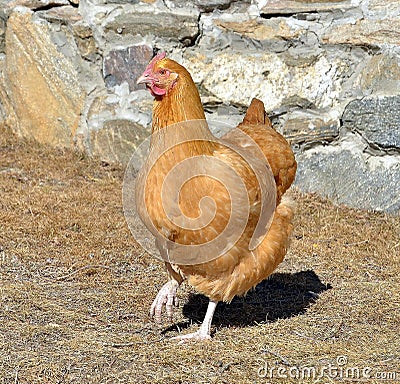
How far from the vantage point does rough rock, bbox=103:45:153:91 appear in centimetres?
669

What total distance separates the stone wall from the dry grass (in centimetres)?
54

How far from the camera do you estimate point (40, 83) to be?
728 centimetres

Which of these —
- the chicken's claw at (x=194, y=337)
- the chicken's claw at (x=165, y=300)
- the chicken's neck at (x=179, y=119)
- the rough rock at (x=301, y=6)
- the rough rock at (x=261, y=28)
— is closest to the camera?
the chicken's neck at (x=179, y=119)

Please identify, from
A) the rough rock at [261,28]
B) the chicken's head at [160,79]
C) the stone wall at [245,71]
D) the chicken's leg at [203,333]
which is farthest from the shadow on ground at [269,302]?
the rough rock at [261,28]

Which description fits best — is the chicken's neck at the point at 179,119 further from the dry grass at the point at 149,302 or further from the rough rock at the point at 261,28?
the rough rock at the point at 261,28

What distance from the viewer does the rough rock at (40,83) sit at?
23.4 feet

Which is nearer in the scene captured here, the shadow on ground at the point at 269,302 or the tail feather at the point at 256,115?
the shadow on ground at the point at 269,302

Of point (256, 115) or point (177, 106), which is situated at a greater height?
point (256, 115)

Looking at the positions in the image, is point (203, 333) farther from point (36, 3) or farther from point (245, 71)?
point (36, 3)

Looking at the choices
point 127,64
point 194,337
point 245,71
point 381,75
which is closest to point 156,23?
point 127,64

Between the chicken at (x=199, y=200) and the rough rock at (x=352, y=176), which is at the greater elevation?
the rough rock at (x=352, y=176)

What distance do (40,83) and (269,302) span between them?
402 cm

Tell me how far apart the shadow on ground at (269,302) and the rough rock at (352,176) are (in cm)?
149

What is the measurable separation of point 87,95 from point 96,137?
439 mm
